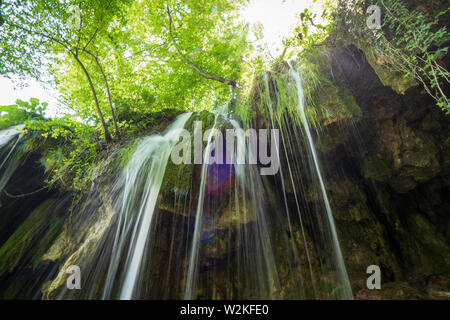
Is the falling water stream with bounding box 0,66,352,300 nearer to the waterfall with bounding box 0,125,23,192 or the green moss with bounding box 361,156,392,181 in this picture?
the green moss with bounding box 361,156,392,181

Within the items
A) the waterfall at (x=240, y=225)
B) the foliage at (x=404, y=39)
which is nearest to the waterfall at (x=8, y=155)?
the waterfall at (x=240, y=225)

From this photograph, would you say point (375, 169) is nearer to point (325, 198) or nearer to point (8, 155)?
point (325, 198)

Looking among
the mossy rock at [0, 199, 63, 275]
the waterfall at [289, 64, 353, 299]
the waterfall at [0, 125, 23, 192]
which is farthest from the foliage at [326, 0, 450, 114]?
the waterfall at [0, 125, 23, 192]

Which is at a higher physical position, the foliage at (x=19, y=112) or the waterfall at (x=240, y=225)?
the foliage at (x=19, y=112)

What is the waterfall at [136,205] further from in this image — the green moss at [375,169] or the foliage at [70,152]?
the green moss at [375,169]

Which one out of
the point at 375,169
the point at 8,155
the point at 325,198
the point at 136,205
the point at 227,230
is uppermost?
the point at 8,155

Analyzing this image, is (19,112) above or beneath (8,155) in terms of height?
above

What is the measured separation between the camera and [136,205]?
3570 mm

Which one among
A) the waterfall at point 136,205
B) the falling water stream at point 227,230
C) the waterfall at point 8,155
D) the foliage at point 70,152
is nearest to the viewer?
the waterfall at point 136,205

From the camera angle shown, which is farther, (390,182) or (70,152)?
(70,152)

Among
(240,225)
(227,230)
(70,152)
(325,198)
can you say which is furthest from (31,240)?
(325,198)

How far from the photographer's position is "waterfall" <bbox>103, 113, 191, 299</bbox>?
3131 mm

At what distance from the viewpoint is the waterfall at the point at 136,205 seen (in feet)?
10.3

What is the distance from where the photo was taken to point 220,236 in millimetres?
3949
